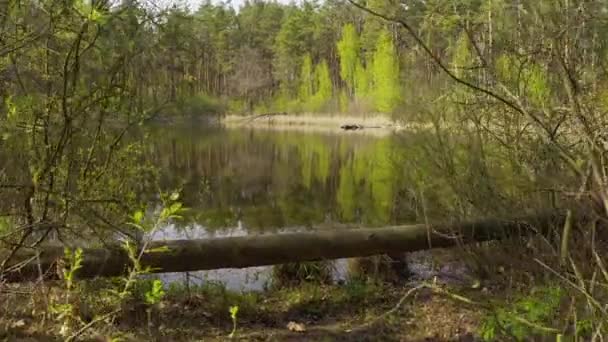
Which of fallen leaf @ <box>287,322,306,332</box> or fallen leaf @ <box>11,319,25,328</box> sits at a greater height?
fallen leaf @ <box>11,319,25,328</box>

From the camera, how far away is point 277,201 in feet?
51.8

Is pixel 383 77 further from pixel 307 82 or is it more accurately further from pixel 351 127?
pixel 307 82

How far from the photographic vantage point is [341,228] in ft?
23.5

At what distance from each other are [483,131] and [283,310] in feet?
9.58

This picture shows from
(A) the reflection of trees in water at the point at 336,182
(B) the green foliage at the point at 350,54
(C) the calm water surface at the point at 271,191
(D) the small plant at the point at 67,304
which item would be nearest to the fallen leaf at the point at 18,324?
(C) the calm water surface at the point at 271,191

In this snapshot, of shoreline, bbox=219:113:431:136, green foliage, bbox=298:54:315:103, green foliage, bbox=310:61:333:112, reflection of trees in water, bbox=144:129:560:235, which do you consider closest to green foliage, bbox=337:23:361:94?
green foliage, bbox=310:61:333:112

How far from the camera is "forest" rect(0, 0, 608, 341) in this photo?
101 inches

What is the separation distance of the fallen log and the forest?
0.07 feet

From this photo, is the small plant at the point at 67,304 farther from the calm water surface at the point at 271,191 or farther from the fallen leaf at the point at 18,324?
the calm water surface at the point at 271,191

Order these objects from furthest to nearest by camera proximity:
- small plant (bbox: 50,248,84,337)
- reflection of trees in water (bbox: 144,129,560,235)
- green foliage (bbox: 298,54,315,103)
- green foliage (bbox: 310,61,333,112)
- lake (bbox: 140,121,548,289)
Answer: green foliage (bbox: 298,54,315,103), green foliage (bbox: 310,61,333,112), lake (bbox: 140,121,548,289), reflection of trees in water (bbox: 144,129,560,235), small plant (bbox: 50,248,84,337)

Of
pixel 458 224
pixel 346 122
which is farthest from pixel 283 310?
pixel 346 122

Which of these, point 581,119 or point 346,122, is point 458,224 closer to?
point 581,119

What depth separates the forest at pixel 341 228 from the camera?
2.55 m

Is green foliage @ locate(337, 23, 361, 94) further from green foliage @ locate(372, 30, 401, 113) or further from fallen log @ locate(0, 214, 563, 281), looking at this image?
fallen log @ locate(0, 214, 563, 281)
